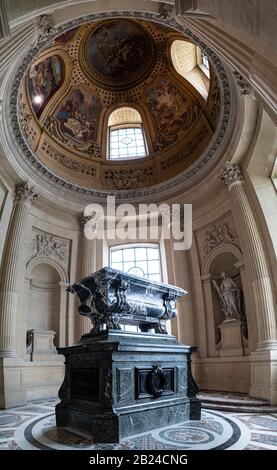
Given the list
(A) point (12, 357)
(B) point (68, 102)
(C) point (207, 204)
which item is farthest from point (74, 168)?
(A) point (12, 357)

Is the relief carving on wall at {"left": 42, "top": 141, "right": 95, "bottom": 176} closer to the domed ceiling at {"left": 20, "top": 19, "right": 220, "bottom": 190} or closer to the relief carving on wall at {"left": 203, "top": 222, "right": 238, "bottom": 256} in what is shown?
the domed ceiling at {"left": 20, "top": 19, "right": 220, "bottom": 190}

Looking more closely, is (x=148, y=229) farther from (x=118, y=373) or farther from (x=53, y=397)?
(x=118, y=373)

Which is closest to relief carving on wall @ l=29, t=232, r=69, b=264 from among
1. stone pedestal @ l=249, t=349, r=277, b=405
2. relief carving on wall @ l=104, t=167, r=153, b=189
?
relief carving on wall @ l=104, t=167, r=153, b=189

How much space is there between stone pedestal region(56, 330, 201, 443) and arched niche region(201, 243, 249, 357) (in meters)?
4.92

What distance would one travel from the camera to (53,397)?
→ 31.1 ft

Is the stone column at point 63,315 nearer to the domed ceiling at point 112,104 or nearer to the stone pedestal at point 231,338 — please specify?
the domed ceiling at point 112,104

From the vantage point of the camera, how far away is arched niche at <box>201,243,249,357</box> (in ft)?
32.6

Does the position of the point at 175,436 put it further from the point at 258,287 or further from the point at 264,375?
the point at 258,287

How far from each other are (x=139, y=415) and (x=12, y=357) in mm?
5053

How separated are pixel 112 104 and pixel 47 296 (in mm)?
8270

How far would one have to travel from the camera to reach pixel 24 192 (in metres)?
9.83

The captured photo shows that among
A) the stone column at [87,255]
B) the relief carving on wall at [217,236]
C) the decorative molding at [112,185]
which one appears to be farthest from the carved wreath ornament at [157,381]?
the stone column at [87,255]

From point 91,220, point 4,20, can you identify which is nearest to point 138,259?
point 91,220
